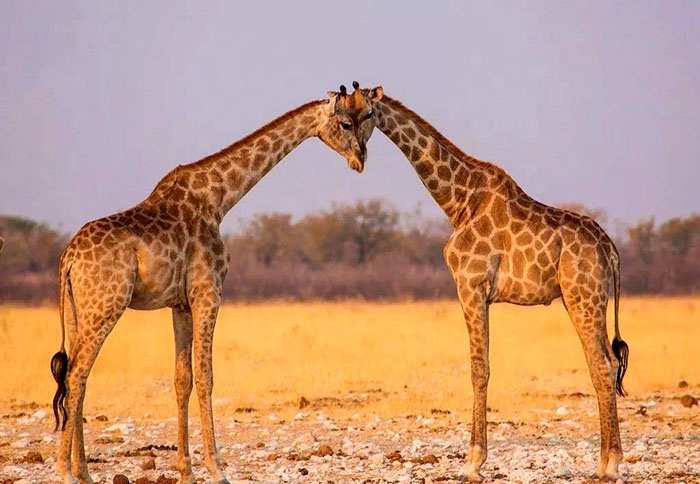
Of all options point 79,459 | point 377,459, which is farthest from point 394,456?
point 79,459

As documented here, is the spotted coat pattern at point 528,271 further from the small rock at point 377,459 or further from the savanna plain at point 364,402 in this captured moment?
the small rock at point 377,459

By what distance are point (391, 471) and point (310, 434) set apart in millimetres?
2541

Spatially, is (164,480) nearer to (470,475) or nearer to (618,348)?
(470,475)

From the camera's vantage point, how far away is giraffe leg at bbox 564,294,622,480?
1044 centimetres

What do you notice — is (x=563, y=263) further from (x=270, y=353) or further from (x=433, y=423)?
(x=270, y=353)

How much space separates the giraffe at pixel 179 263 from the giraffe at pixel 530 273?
0.73 metres

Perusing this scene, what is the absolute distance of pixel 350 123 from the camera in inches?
431

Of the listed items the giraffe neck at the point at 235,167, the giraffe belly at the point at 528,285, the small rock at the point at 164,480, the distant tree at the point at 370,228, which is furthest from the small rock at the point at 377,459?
the distant tree at the point at 370,228

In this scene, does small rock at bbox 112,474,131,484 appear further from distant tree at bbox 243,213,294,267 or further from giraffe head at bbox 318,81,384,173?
distant tree at bbox 243,213,294,267

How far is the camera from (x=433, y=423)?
14078 mm

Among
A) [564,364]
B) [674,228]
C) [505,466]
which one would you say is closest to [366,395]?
[564,364]

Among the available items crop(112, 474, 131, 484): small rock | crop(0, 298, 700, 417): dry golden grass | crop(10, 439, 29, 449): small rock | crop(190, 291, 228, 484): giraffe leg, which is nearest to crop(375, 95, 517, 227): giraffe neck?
crop(190, 291, 228, 484): giraffe leg

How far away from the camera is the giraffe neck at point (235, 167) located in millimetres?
10797

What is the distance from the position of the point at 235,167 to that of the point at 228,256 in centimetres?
94
